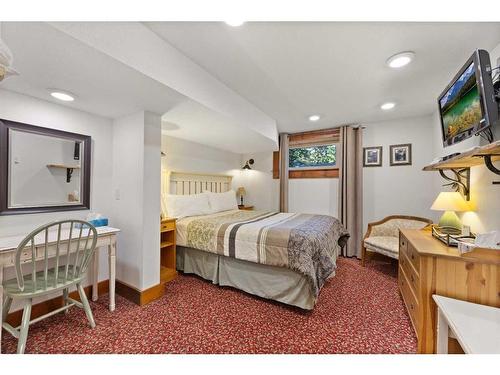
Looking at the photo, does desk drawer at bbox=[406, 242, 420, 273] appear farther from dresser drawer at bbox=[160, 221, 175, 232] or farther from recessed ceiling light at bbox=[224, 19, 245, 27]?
dresser drawer at bbox=[160, 221, 175, 232]

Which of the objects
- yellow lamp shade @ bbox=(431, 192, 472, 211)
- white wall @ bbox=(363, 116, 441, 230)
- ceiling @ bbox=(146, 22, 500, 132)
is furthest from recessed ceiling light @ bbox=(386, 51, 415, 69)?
white wall @ bbox=(363, 116, 441, 230)

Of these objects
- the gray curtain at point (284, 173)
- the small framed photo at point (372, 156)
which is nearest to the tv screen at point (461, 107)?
the small framed photo at point (372, 156)

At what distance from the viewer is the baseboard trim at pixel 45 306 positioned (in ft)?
5.43

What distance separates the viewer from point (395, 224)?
10.1 feet

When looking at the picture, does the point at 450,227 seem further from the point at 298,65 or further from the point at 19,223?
the point at 19,223

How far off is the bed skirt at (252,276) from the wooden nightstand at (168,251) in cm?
16

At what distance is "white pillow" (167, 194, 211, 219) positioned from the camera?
2.83m

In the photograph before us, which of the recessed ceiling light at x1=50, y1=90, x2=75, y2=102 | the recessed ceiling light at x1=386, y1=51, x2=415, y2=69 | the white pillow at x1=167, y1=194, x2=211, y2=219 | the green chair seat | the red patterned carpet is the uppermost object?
the recessed ceiling light at x1=386, y1=51, x2=415, y2=69

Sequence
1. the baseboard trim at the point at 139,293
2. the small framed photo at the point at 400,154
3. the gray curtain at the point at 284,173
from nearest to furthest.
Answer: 1. the baseboard trim at the point at 139,293
2. the small framed photo at the point at 400,154
3. the gray curtain at the point at 284,173

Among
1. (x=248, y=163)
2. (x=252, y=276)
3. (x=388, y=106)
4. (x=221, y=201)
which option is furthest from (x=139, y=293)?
(x=388, y=106)

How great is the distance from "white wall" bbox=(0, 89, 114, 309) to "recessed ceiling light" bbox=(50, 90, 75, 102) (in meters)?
0.21

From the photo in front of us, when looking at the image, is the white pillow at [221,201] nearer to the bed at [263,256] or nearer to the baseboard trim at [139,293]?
the bed at [263,256]

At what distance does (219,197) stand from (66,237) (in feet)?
Answer: 7.30
